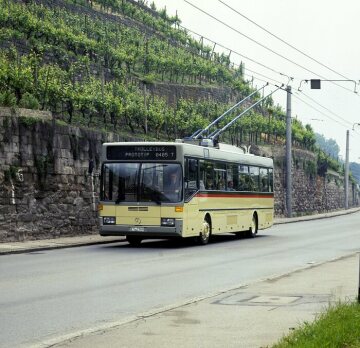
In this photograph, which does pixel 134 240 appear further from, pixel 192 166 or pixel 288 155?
pixel 288 155

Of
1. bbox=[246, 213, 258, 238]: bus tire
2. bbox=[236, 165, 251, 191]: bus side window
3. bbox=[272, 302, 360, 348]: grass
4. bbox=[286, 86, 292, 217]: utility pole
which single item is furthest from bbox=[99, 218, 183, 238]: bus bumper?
bbox=[286, 86, 292, 217]: utility pole

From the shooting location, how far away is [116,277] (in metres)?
15.4

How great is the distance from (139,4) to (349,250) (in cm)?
5416

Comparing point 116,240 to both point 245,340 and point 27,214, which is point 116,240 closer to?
point 27,214

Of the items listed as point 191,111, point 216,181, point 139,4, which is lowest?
point 216,181

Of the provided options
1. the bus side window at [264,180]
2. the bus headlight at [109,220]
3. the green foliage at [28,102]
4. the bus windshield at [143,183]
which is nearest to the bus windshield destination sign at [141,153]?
the bus windshield at [143,183]

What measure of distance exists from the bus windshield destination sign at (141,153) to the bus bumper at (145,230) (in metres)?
1.87

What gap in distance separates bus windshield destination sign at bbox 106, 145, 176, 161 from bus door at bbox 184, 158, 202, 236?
57 centimetres

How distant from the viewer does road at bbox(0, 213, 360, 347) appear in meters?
10.2

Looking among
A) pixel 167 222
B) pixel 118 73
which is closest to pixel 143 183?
pixel 167 222

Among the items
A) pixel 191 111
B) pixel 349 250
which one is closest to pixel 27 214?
pixel 349 250

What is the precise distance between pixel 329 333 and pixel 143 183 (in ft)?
53.6

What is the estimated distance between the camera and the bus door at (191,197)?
78.7ft

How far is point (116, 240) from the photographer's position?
90.0ft
